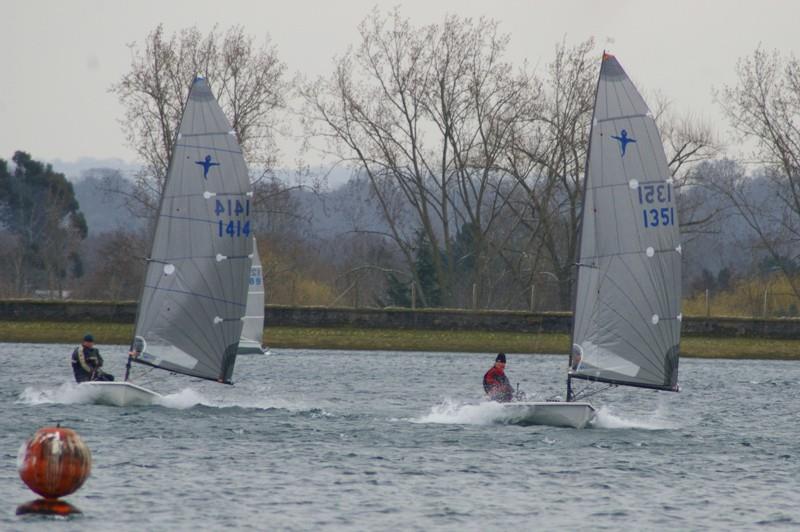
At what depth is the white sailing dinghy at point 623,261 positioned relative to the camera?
29.6m

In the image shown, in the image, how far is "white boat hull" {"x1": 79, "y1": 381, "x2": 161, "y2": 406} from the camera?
31.5m

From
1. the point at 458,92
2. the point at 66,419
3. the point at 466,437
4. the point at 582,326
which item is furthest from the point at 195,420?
the point at 458,92

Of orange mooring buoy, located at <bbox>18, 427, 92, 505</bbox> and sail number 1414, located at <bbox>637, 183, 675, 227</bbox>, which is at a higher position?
sail number 1414, located at <bbox>637, 183, 675, 227</bbox>

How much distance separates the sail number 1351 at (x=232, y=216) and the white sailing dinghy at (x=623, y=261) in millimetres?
7207

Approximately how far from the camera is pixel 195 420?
1229 inches

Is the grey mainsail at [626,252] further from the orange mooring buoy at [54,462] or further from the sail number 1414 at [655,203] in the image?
the orange mooring buoy at [54,462]

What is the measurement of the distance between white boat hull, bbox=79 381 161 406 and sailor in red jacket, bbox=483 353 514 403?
23.6ft

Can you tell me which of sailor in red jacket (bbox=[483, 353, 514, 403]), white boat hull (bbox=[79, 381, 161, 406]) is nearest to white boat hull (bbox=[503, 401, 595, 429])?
sailor in red jacket (bbox=[483, 353, 514, 403])

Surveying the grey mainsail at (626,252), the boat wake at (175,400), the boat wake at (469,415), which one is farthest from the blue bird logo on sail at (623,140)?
the boat wake at (175,400)

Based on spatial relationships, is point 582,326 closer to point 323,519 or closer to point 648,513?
point 648,513

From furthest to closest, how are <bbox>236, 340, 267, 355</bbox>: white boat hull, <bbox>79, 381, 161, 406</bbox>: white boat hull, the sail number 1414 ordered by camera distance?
1. <bbox>236, 340, 267, 355</bbox>: white boat hull
2. <bbox>79, 381, 161, 406</bbox>: white boat hull
3. the sail number 1414

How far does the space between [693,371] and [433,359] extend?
9.41 m

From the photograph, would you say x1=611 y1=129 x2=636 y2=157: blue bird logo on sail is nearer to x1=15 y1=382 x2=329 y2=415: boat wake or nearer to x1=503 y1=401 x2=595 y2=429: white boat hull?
x1=503 y1=401 x2=595 y2=429: white boat hull

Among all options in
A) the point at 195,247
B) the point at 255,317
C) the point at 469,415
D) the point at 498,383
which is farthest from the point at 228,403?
the point at 255,317
